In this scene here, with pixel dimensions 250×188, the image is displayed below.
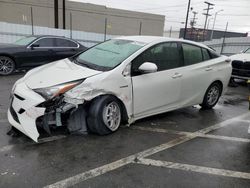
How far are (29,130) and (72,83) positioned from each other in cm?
89

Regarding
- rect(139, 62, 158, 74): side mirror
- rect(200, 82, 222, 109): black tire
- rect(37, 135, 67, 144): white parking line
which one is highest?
rect(139, 62, 158, 74): side mirror

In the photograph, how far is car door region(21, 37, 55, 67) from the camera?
28.7 feet

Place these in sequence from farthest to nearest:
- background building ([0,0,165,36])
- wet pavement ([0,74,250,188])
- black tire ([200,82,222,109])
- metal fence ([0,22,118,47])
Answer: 1. background building ([0,0,165,36])
2. metal fence ([0,22,118,47])
3. black tire ([200,82,222,109])
4. wet pavement ([0,74,250,188])

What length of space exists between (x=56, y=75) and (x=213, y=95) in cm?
380

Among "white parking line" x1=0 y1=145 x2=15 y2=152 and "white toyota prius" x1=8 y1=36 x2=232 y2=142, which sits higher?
"white toyota prius" x1=8 y1=36 x2=232 y2=142

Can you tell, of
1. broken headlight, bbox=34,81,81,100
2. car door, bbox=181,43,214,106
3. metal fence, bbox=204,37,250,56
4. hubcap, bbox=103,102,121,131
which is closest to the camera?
broken headlight, bbox=34,81,81,100

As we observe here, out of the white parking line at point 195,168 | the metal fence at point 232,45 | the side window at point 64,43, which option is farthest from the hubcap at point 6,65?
the metal fence at point 232,45

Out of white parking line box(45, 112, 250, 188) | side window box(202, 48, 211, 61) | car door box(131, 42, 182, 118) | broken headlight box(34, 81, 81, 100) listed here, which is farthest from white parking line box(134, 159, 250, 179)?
side window box(202, 48, 211, 61)

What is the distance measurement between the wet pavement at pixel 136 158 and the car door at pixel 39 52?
430 cm

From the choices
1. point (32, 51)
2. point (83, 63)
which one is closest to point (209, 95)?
point (83, 63)

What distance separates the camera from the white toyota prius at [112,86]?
3.59 m

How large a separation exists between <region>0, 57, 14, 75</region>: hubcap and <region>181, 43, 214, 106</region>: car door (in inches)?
242

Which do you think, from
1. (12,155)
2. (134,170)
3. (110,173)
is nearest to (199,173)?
(134,170)

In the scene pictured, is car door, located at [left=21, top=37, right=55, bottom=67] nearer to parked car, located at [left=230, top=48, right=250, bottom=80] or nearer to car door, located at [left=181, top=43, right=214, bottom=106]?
car door, located at [left=181, top=43, right=214, bottom=106]
